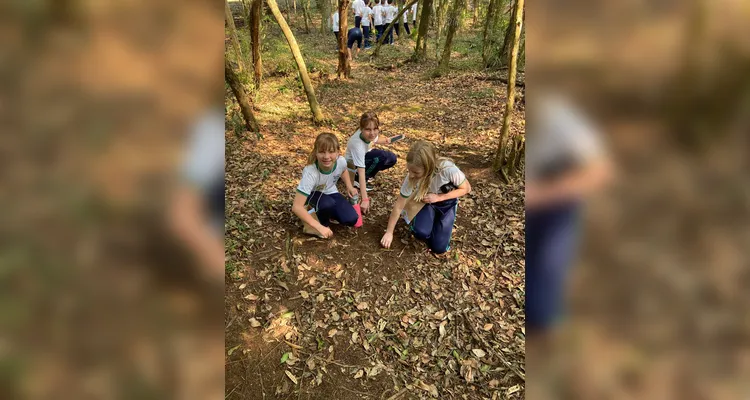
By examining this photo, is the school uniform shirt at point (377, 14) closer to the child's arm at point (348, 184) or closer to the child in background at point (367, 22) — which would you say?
the child in background at point (367, 22)

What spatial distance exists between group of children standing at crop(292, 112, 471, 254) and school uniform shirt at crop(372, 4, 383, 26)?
519 inches

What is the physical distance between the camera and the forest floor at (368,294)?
3148mm

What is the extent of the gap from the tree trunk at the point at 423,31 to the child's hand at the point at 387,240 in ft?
34.4

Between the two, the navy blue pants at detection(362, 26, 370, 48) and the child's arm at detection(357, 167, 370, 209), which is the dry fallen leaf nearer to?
the child's arm at detection(357, 167, 370, 209)

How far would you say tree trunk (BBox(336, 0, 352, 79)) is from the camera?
414 inches

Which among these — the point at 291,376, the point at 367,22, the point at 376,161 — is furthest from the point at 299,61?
the point at 367,22

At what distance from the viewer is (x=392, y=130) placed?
311 inches

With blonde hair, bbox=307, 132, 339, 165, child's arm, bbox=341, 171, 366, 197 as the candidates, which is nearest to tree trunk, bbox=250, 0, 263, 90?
child's arm, bbox=341, 171, 366, 197
